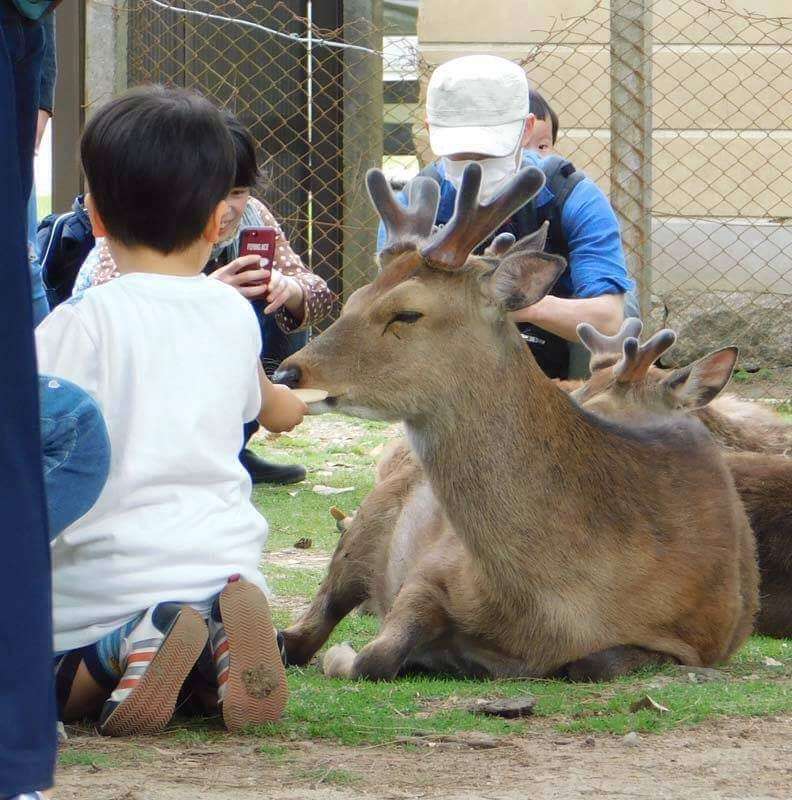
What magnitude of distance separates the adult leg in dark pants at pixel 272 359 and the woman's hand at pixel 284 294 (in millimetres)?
182

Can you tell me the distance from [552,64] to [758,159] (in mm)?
1561

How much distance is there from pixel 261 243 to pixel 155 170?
2.01 meters

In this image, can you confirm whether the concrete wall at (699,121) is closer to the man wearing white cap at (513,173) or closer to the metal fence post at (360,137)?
the metal fence post at (360,137)

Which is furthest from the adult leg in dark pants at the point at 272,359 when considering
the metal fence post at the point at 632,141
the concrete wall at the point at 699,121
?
the concrete wall at the point at 699,121

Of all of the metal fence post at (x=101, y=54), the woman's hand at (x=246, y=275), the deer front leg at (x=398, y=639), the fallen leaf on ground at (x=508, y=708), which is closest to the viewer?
the fallen leaf on ground at (x=508, y=708)

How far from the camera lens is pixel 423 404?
437 cm

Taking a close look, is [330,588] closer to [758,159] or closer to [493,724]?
[493,724]

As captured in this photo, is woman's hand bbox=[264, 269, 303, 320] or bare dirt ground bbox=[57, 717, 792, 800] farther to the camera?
woman's hand bbox=[264, 269, 303, 320]

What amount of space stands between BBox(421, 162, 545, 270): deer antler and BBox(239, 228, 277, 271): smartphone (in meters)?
1.03

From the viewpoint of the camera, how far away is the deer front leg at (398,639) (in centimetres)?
425

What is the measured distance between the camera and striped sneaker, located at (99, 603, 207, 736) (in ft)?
10.2

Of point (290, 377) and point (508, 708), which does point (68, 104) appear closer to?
point (290, 377)

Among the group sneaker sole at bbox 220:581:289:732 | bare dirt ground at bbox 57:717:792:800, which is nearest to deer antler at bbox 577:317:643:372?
bare dirt ground at bbox 57:717:792:800

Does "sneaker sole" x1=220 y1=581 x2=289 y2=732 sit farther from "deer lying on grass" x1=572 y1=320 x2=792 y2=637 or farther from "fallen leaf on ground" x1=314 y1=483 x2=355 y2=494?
"fallen leaf on ground" x1=314 y1=483 x2=355 y2=494
